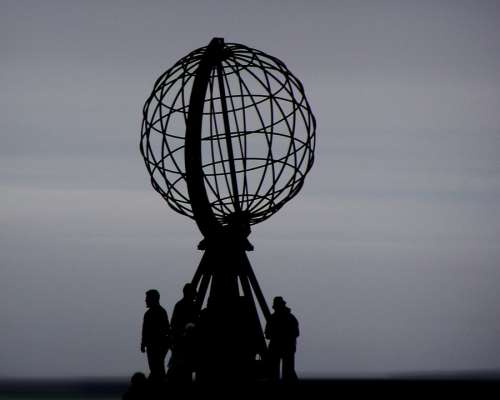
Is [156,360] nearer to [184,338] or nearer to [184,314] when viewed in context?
[184,338]

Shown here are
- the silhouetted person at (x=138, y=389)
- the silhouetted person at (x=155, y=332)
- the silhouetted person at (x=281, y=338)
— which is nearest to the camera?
the silhouetted person at (x=138, y=389)

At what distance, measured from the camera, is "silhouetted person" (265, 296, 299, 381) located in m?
12.4

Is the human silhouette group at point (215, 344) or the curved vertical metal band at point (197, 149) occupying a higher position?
the curved vertical metal band at point (197, 149)

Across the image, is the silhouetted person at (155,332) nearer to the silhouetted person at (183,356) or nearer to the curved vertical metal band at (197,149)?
the silhouetted person at (183,356)

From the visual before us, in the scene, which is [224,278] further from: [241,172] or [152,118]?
[152,118]

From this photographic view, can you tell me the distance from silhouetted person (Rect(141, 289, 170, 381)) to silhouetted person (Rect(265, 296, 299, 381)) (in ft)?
5.00

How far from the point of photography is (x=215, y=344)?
41.0 feet

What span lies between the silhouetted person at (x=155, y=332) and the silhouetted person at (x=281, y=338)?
1.52 metres

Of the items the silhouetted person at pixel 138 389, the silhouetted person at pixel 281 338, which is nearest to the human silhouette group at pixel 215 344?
the silhouetted person at pixel 281 338

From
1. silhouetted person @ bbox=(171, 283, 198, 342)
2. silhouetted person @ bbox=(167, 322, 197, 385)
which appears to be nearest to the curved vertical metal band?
silhouetted person @ bbox=(171, 283, 198, 342)

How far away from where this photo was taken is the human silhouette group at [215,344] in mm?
12156

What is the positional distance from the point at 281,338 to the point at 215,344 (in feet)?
3.16

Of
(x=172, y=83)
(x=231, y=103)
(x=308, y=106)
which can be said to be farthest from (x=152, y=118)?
(x=308, y=106)

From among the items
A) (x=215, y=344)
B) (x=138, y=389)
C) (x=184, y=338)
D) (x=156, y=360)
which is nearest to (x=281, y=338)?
(x=215, y=344)
